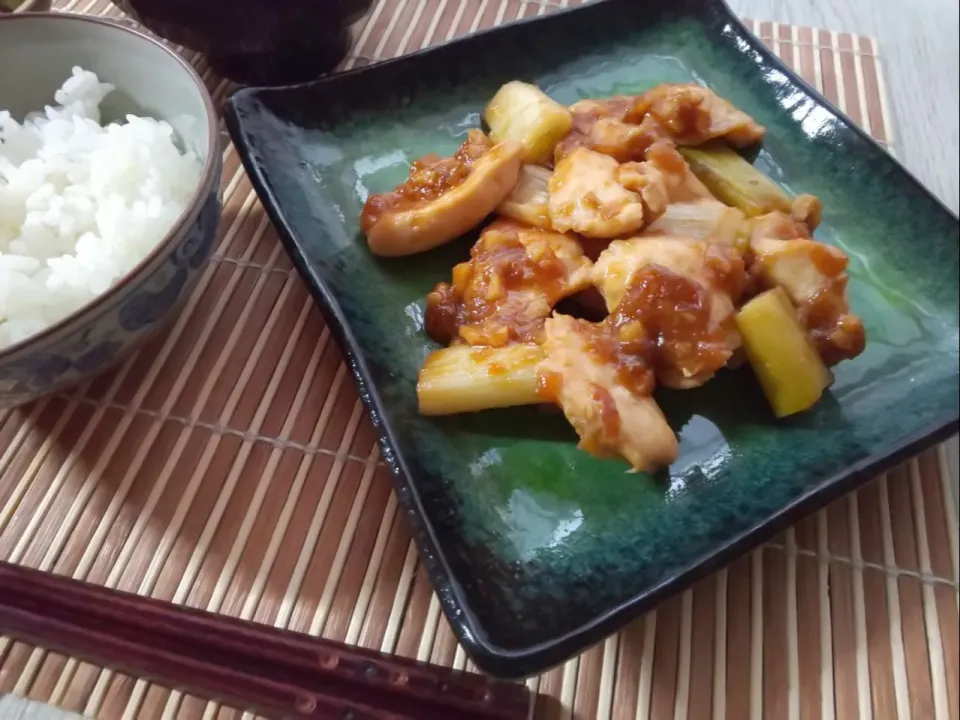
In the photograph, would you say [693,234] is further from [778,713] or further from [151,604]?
[151,604]

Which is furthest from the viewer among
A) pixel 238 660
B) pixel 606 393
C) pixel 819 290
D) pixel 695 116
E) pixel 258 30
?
pixel 258 30

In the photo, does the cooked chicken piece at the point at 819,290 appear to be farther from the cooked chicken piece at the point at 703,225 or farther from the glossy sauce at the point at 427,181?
the glossy sauce at the point at 427,181

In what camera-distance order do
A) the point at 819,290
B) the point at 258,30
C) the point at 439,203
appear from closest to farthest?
1. the point at 819,290
2. the point at 439,203
3. the point at 258,30

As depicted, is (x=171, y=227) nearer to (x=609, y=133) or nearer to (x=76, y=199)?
(x=76, y=199)

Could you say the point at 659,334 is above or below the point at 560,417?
above

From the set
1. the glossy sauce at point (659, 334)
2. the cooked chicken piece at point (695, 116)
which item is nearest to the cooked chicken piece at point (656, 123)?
the cooked chicken piece at point (695, 116)

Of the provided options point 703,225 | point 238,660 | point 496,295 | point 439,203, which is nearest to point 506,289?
point 496,295
